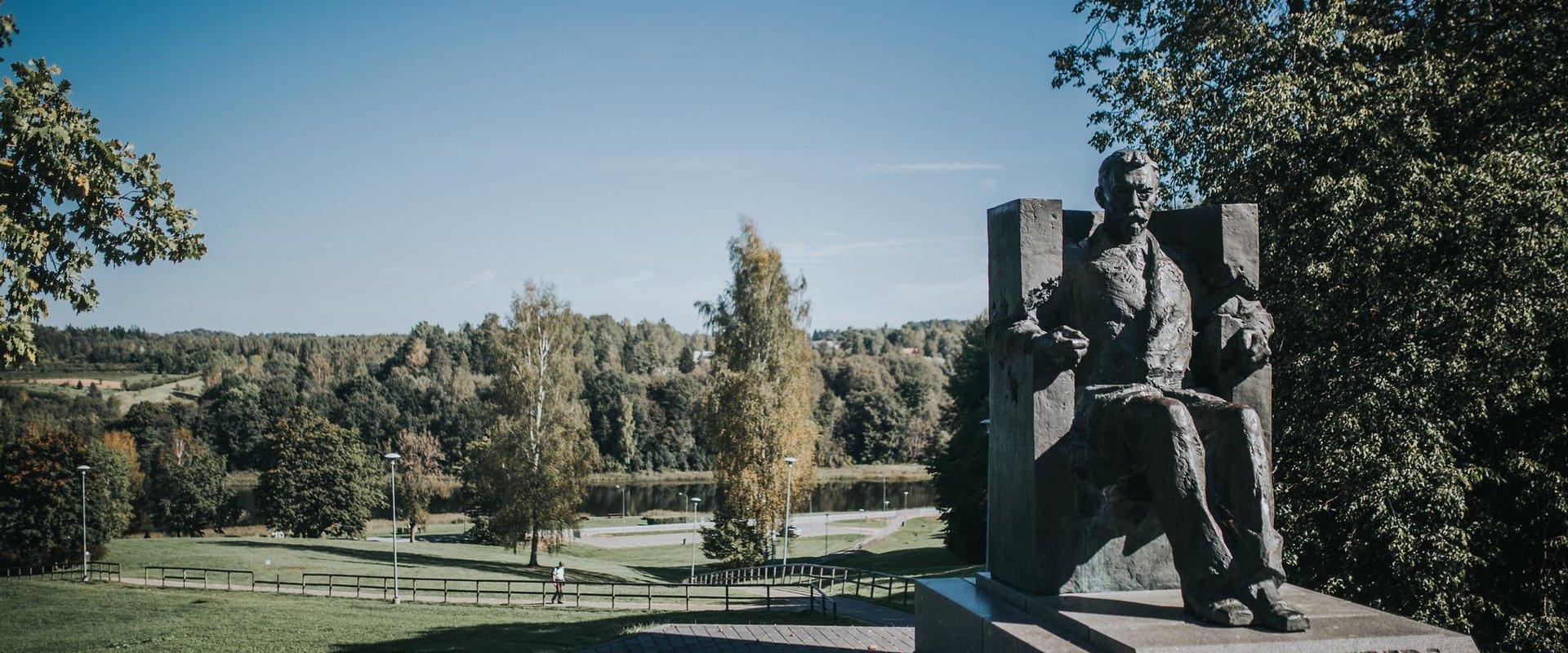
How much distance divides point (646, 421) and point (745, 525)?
53.8 m

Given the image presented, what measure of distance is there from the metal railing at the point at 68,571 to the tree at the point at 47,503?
151cm

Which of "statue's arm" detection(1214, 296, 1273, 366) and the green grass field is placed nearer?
"statue's arm" detection(1214, 296, 1273, 366)

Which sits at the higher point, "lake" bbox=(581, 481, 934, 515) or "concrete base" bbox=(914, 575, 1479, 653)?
"concrete base" bbox=(914, 575, 1479, 653)

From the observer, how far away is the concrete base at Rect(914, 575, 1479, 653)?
4324mm

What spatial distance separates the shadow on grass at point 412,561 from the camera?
112ft

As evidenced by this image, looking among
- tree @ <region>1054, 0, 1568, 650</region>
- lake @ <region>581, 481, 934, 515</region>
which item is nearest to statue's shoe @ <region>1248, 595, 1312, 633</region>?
tree @ <region>1054, 0, 1568, 650</region>

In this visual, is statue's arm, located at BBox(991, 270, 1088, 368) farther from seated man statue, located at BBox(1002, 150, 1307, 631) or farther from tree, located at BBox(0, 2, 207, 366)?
tree, located at BBox(0, 2, 207, 366)

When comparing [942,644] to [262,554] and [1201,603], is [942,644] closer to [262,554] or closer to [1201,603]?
[1201,603]

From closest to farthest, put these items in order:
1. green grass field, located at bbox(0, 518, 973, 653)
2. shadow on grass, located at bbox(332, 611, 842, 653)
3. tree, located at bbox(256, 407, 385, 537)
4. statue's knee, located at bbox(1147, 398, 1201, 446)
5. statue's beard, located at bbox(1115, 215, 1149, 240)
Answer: statue's knee, located at bbox(1147, 398, 1201, 446) → statue's beard, located at bbox(1115, 215, 1149, 240) → shadow on grass, located at bbox(332, 611, 842, 653) → green grass field, located at bbox(0, 518, 973, 653) → tree, located at bbox(256, 407, 385, 537)

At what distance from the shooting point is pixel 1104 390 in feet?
17.4

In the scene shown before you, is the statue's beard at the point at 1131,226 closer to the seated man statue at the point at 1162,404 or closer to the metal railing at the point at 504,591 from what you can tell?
the seated man statue at the point at 1162,404

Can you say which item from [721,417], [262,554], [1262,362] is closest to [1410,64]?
[1262,362]

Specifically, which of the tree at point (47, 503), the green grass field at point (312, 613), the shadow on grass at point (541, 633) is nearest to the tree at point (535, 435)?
the green grass field at point (312, 613)

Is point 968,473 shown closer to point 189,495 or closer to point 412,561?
point 412,561
